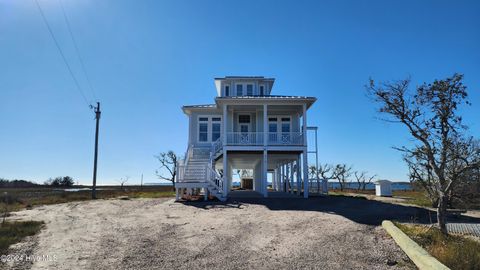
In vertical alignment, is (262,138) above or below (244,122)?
below

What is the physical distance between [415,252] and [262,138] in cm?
1437

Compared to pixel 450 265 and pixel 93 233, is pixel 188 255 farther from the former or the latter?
pixel 450 265

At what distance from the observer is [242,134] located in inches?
850

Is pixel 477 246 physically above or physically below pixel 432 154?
below

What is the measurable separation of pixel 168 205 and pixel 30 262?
31.9 feet

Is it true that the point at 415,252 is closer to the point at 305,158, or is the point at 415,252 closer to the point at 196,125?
the point at 305,158

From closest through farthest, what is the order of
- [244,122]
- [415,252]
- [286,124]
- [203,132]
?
1. [415,252]
2. [286,124]
3. [244,122]
4. [203,132]

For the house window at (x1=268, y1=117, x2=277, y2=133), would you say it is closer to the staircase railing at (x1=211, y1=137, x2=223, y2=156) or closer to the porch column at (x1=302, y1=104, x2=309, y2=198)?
the porch column at (x1=302, y1=104, x2=309, y2=198)

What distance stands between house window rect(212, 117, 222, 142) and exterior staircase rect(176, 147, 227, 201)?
256 cm

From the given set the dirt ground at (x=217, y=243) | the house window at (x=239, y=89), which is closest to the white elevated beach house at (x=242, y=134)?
the house window at (x=239, y=89)

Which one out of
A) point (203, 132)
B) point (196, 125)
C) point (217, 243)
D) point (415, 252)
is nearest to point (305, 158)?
point (203, 132)

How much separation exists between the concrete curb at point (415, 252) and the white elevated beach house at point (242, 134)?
10986 millimetres

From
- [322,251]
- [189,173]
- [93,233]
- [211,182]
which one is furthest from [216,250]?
[189,173]

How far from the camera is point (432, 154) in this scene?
877 centimetres
